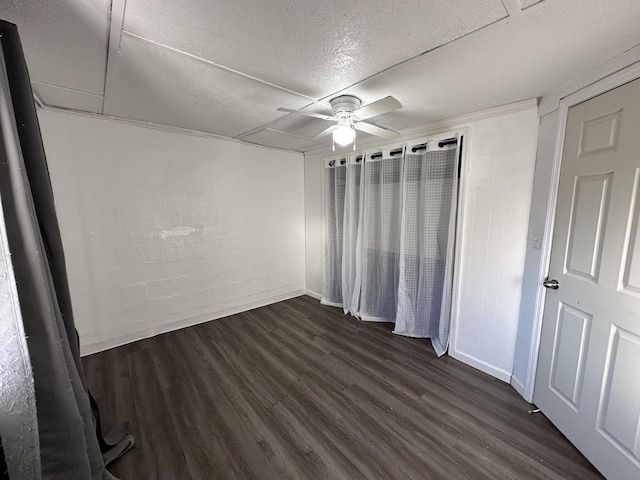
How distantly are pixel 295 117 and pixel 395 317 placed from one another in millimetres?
2491

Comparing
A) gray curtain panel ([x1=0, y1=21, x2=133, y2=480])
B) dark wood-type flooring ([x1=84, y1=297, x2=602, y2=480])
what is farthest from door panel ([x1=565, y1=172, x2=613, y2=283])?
gray curtain panel ([x1=0, y1=21, x2=133, y2=480])

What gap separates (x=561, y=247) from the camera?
5.42ft

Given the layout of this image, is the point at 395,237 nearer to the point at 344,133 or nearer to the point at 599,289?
the point at 344,133

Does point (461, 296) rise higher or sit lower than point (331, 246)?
lower

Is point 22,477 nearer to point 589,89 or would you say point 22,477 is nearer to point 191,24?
point 191,24

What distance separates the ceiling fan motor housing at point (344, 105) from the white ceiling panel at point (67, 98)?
71.4 inches

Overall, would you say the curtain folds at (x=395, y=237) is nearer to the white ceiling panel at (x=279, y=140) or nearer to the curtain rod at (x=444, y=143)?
the curtain rod at (x=444, y=143)

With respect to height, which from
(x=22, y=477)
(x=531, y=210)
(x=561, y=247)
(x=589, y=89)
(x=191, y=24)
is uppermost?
(x=191, y=24)

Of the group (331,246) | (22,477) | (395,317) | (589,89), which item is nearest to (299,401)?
(22,477)

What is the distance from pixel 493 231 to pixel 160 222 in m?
3.27

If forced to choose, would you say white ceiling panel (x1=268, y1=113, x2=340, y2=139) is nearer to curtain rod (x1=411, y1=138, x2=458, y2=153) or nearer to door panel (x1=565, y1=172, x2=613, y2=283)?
curtain rod (x1=411, y1=138, x2=458, y2=153)

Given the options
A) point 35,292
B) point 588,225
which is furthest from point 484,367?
point 35,292

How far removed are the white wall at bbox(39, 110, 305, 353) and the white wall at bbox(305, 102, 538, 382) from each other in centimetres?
236

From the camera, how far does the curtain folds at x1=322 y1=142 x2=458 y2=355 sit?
2.51 meters
